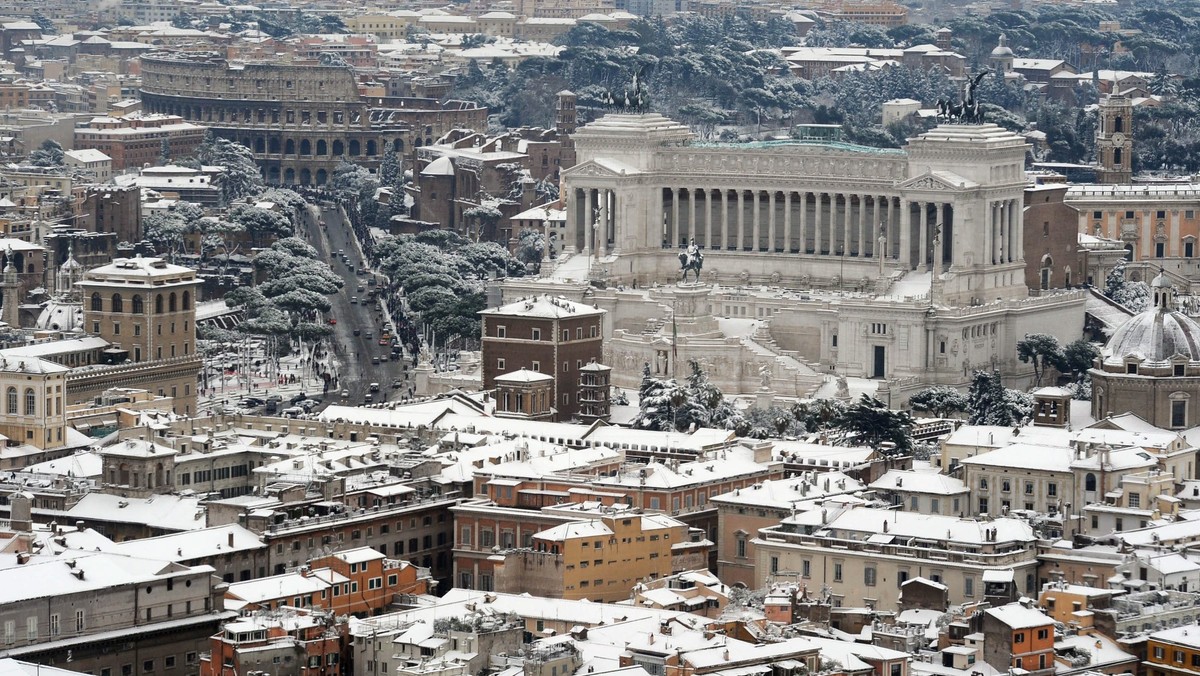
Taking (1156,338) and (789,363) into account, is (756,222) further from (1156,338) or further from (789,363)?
(1156,338)

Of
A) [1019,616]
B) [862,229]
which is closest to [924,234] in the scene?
[862,229]

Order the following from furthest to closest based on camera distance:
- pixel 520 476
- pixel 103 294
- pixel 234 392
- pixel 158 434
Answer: pixel 234 392, pixel 103 294, pixel 158 434, pixel 520 476

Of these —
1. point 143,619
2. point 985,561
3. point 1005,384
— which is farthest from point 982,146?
point 143,619

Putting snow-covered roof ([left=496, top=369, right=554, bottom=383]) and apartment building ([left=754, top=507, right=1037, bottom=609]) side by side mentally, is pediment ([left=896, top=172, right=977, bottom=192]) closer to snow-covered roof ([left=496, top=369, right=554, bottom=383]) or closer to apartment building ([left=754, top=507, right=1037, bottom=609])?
snow-covered roof ([left=496, top=369, right=554, bottom=383])

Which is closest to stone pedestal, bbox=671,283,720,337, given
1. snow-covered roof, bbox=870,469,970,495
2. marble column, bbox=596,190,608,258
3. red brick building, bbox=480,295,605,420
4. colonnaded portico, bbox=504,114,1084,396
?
colonnaded portico, bbox=504,114,1084,396

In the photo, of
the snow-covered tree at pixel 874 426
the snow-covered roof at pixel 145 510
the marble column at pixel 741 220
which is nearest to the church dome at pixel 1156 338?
the snow-covered tree at pixel 874 426

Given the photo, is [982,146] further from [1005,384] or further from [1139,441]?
[1139,441]

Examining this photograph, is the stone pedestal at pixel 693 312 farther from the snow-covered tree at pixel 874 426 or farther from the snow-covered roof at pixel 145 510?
the snow-covered roof at pixel 145 510
